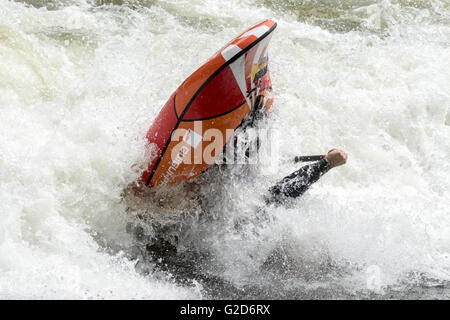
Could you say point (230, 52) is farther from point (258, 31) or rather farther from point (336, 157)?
point (336, 157)

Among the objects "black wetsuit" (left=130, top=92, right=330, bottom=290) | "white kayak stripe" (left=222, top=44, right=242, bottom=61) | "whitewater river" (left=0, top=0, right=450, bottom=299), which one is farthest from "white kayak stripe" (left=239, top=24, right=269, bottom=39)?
"whitewater river" (left=0, top=0, right=450, bottom=299)

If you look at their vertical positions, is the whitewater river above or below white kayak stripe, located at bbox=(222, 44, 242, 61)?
below

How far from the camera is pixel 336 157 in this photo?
311 centimetres

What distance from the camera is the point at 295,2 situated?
262 inches

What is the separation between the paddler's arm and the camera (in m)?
3.12

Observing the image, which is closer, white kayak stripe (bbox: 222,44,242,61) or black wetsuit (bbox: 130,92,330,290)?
white kayak stripe (bbox: 222,44,242,61)

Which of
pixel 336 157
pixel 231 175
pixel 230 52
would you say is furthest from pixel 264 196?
pixel 230 52

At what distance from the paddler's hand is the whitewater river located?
0.37 m

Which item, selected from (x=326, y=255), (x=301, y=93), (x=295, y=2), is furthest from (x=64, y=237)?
(x=295, y=2)

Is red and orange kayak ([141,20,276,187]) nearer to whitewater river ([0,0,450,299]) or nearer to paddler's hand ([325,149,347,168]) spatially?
whitewater river ([0,0,450,299])

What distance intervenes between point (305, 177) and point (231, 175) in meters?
0.48

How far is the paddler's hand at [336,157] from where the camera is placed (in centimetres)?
310

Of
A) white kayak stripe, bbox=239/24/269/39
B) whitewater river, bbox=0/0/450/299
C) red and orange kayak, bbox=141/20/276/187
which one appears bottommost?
whitewater river, bbox=0/0/450/299

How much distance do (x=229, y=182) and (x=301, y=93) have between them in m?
2.05
